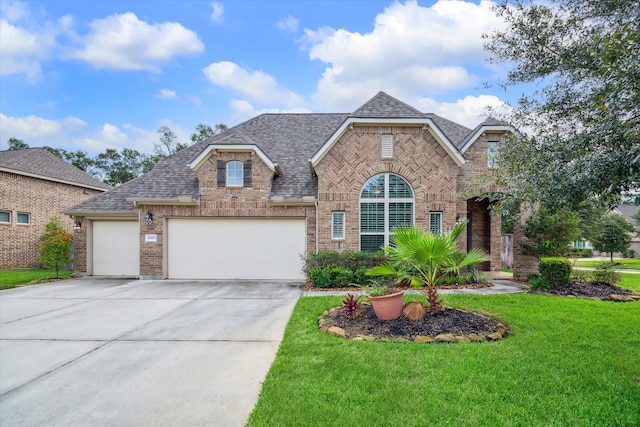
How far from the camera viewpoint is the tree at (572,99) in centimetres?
328

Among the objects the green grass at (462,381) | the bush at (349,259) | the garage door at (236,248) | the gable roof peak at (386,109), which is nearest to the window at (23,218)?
the garage door at (236,248)

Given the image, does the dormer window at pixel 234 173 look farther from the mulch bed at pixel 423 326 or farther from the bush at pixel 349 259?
the mulch bed at pixel 423 326

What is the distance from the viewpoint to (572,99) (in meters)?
5.27

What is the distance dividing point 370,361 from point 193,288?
26.1 feet

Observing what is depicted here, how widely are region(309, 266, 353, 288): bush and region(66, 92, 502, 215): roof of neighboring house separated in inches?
125

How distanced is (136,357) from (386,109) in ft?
35.2

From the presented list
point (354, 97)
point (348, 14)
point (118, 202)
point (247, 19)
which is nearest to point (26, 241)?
point (118, 202)

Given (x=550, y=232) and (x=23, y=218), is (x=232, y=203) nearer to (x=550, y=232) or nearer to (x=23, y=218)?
(x=550, y=232)

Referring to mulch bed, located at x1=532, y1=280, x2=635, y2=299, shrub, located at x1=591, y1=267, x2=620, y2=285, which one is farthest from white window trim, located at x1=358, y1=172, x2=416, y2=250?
shrub, located at x1=591, y1=267, x2=620, y2=285

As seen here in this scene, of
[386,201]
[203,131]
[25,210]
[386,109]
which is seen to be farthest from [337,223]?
[203,131]

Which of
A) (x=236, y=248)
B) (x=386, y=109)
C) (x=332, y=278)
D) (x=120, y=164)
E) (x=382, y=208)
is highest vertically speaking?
(x=120, y=164)

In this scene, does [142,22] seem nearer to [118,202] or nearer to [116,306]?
[118,202]

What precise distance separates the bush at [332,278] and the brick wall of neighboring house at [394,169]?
1.39 metres

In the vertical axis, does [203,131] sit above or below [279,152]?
above
